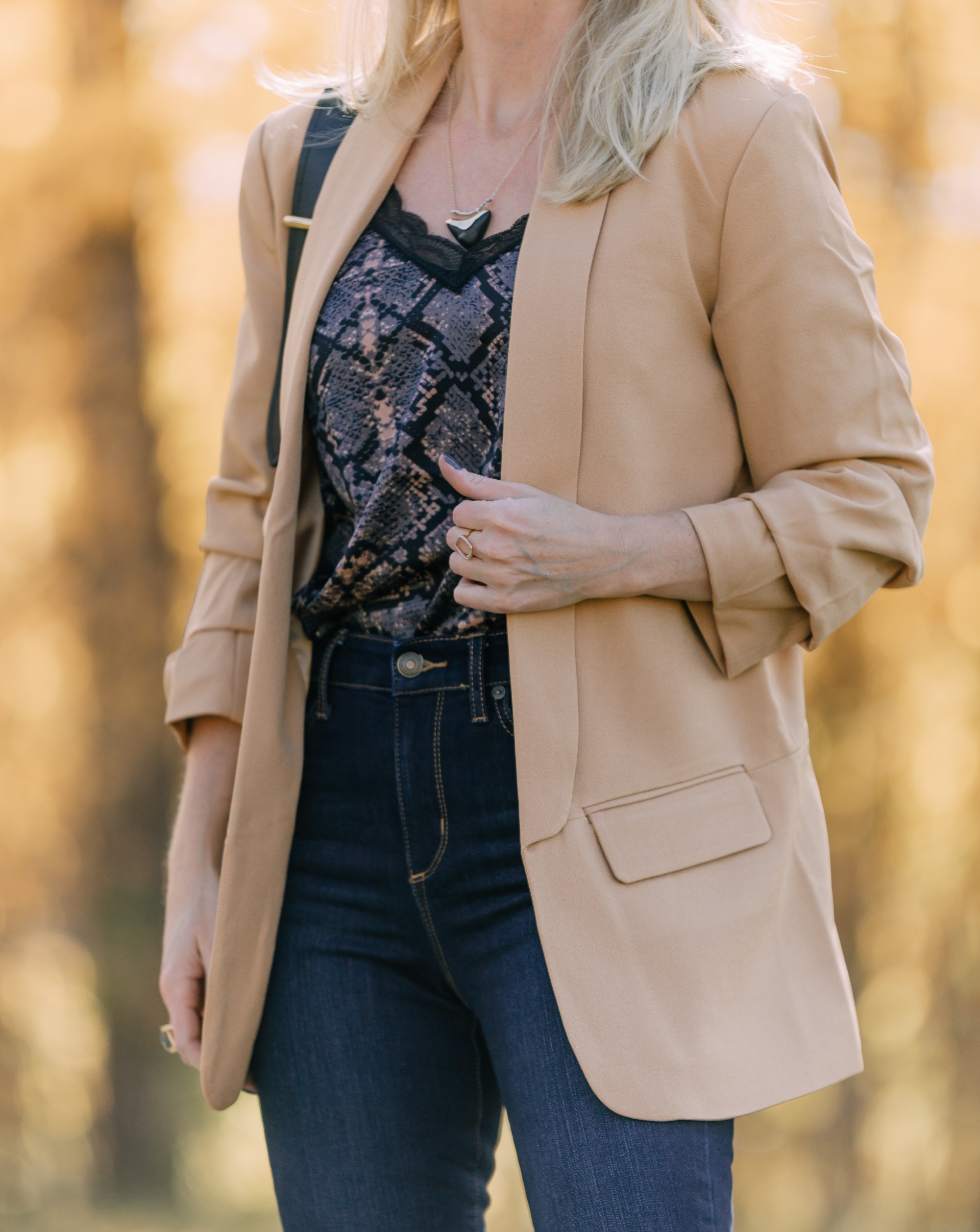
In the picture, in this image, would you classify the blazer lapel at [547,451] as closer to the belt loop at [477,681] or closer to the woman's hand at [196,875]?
the belt loop at [477,681]

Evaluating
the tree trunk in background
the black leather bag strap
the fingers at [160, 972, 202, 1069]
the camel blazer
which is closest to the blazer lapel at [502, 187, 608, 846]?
the camel blazer

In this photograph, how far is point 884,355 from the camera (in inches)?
41.9

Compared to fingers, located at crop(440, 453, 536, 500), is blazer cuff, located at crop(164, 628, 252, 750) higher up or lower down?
lower down

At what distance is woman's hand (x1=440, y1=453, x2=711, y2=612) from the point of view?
103 cm

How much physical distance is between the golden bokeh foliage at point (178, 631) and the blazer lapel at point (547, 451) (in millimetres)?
2220

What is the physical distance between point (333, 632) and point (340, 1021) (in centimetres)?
41

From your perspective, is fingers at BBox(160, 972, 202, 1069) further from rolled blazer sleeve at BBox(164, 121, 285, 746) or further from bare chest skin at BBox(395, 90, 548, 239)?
bare chest skin at BBox(395, 90, 548, 239)

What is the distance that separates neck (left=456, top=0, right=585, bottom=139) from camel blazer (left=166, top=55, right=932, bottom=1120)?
9.6 inches

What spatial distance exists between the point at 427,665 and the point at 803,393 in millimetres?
447

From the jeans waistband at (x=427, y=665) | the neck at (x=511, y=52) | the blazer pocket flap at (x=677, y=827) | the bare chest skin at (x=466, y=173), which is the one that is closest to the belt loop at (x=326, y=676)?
the jeans waistband at (x=427, y=665)

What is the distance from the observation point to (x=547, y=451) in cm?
106

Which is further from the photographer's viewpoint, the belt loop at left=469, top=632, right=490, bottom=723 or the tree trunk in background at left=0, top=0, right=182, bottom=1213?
the tree trunk in background at left=0, top=0, right=182, bottom=1213

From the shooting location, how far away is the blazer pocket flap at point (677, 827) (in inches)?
40.7

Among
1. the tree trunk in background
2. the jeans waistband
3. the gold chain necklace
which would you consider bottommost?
the tree trunk in background
